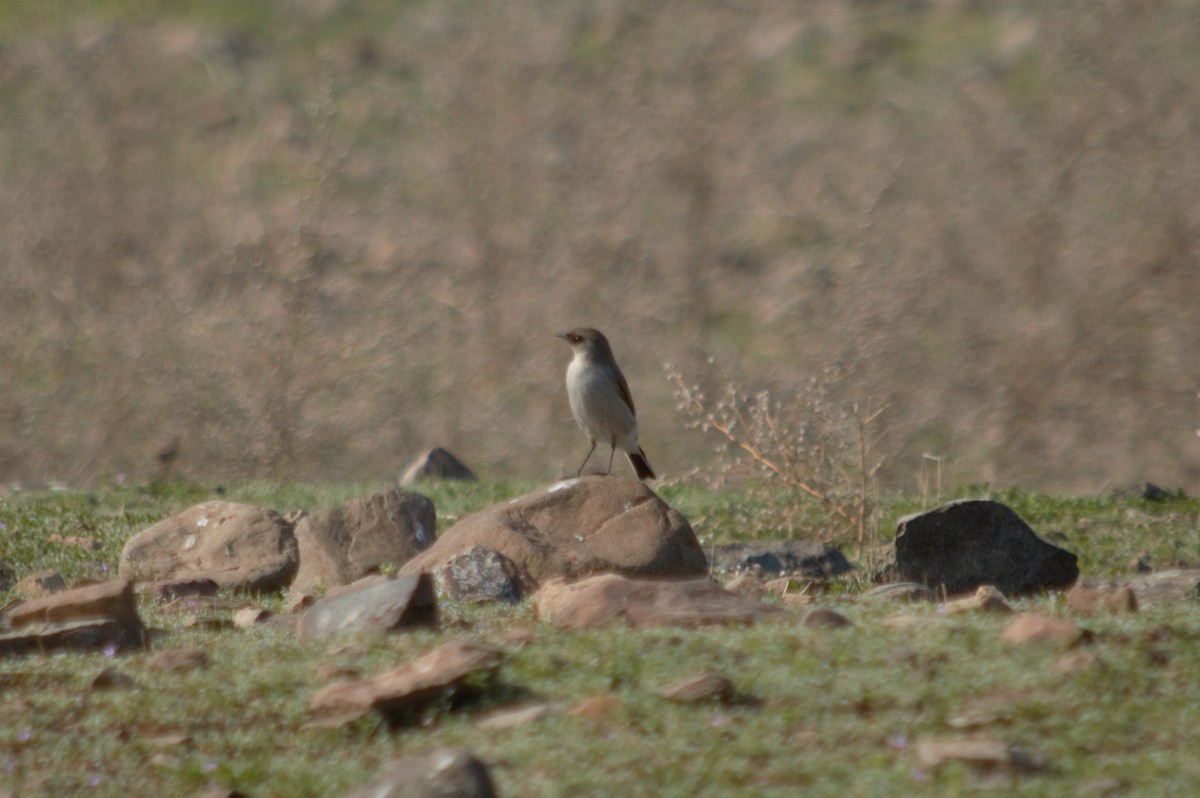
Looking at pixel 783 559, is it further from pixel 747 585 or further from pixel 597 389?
pixel 747 585

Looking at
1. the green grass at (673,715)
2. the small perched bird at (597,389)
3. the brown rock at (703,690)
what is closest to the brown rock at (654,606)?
the green grass at (673,715)

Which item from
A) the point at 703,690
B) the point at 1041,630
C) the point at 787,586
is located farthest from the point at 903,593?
the point at 703,690

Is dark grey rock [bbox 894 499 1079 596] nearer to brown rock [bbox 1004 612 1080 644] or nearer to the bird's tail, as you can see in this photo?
the bird's tail

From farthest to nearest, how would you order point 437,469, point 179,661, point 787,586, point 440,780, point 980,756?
1. point 437,469
2. point 787,586
3. point 179,661
4. point 980,756
5. point 440,780

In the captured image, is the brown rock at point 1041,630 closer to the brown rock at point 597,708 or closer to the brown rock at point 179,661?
the brown rock at point 597,708

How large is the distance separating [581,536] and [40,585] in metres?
2.63

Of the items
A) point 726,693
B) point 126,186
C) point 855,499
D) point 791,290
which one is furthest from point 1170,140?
point 726,693

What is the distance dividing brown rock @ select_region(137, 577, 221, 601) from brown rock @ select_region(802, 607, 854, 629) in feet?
11.6

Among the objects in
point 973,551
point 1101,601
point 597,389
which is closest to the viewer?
point 1101,601

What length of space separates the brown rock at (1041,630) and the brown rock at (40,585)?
482 cm

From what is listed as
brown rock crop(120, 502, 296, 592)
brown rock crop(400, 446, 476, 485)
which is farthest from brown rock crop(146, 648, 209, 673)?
brown rock crop(400, 446, 476, 485)

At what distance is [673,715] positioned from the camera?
497 centimetres

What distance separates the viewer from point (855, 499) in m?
11.5

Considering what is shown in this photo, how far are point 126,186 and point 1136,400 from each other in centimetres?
1260
